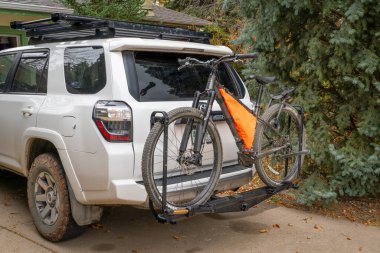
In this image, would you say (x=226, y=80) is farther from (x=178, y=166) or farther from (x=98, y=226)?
(x=98, y=226)

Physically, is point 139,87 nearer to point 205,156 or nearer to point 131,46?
point 131,46

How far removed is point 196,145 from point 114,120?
762 millimetres

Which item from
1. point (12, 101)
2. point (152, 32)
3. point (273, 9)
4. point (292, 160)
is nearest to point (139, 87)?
point (152, 32)

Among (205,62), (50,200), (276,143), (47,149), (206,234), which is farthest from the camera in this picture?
(276,143)

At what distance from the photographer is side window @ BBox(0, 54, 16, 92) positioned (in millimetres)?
5270

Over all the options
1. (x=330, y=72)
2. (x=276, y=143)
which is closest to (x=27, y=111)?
(x=276, y=143)

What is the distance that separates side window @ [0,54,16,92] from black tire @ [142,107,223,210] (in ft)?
8.40

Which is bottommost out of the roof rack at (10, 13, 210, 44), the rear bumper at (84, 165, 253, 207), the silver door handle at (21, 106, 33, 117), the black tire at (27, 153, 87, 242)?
the black tire at (27, 153, 87, 242)

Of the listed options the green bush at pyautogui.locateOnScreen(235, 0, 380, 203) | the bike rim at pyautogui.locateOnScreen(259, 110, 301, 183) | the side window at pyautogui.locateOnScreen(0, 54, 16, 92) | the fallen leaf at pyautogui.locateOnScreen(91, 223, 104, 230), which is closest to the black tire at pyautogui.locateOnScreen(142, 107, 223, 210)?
the bike rim at pyautogui.locateOnScreen(259, 110, 301, 183)

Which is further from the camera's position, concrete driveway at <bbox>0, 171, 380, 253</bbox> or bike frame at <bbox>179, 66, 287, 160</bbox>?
concrete driveway at <bbox>0, 171, 380, 253</bbox>

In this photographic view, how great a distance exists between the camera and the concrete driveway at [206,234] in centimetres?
434

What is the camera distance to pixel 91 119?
367 centimetres

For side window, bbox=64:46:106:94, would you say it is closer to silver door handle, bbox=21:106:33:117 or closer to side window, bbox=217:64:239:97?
silver door handle, bbox=21:106:33:117

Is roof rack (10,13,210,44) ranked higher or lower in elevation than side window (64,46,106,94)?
higher
